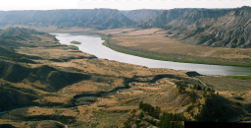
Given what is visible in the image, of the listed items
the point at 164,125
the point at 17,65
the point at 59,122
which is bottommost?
the point at 59,122

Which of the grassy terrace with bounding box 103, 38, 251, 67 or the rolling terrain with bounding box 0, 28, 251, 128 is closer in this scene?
the rolling terrain with bounding box 0, 28, 251, 128

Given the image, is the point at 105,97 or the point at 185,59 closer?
the point at 105,97

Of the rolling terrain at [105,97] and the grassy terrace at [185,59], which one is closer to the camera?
the rolling terrain at [105,97]

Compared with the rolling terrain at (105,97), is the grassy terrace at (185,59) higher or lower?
higher

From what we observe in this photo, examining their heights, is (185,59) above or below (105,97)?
above

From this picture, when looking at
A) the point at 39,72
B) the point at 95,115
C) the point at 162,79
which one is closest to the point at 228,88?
the point at 162,79

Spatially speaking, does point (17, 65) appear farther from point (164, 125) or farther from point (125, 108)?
point (164, 125)

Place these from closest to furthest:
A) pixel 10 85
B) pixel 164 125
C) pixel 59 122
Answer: pixel 164 125 → pixel 59 122 → pixel 10 85

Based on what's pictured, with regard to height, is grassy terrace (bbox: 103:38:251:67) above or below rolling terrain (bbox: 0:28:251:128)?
above
